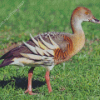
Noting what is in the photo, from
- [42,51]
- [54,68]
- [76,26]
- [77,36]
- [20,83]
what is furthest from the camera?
[54,68]

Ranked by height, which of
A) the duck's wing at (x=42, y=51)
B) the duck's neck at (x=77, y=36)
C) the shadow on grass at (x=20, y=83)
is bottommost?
the shadow on grass at (x=20, y=83)

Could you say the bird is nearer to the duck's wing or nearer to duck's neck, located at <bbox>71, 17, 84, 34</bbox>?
the duck's wing

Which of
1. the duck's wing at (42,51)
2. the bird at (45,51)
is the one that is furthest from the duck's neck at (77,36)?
the duck's wing at (42,51)

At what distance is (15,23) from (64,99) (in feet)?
20.0

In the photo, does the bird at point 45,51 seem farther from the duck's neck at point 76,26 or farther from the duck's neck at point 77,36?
the duck's neck at point 76,26

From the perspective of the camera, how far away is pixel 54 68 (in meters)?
6.04

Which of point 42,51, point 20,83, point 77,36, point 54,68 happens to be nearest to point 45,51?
point 42,51

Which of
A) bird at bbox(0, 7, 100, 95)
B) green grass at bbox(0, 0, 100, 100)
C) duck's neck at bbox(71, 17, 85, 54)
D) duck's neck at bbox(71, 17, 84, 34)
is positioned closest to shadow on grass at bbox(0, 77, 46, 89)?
green grass at bbox(0, 0, 100, 100)

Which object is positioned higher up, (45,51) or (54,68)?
(45,51)

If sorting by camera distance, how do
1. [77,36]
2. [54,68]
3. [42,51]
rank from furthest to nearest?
[54,68] < [77,36] < [42,51]

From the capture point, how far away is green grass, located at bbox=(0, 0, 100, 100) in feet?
15.9

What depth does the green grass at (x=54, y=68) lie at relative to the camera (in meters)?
4.85

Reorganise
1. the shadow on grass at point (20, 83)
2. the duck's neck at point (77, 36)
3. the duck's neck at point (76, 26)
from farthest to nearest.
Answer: the shadow on grass at point (20, 83) → the duck's neck at point (76, 26) → the duck's neck at point (77, 36)

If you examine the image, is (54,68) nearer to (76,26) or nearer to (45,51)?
(76,26)
